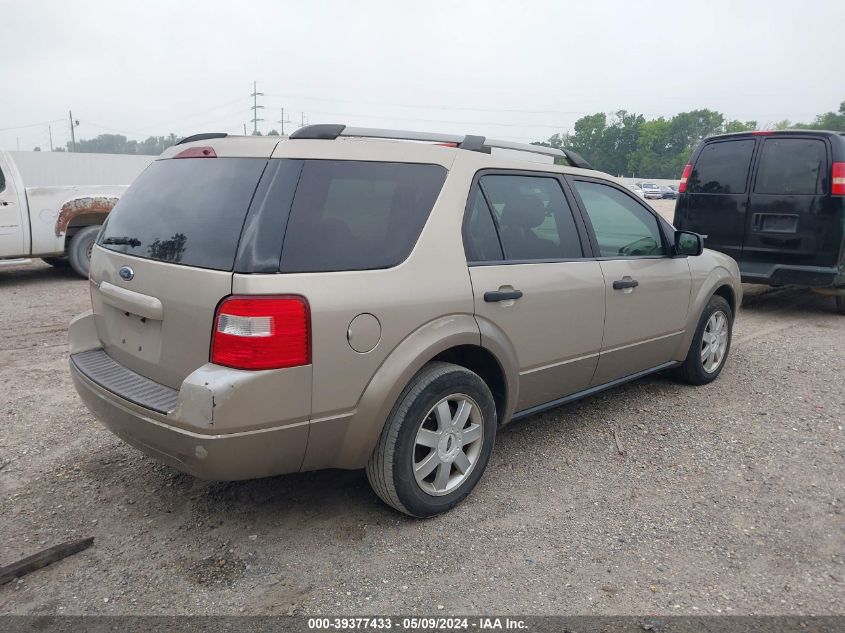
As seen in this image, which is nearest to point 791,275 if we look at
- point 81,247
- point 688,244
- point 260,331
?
point 688,244

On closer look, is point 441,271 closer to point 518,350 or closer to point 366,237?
point 366,237

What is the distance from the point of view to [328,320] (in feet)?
8.38

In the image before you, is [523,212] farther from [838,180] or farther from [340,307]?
[838,180]

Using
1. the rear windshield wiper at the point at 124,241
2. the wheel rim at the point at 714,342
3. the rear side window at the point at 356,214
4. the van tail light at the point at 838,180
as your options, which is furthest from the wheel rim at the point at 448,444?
the van tail light at the point at 838,180

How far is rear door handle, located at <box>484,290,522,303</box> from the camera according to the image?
3.16 m

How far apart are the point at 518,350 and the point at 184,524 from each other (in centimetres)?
184

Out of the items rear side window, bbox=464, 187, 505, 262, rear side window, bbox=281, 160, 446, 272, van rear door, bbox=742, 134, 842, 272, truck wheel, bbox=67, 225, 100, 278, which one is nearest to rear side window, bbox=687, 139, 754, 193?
van rear door, bbox=742, 134, 842, 272

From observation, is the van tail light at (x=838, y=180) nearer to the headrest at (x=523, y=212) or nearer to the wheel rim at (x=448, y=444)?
the headrest at (x=523, y=212)

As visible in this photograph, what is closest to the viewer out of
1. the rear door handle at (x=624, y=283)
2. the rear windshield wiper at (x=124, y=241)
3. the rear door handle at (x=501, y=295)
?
the rear windshield wiper at (x=124, y=241)

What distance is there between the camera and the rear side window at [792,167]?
6953 mm

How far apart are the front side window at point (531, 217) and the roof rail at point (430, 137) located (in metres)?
0.19

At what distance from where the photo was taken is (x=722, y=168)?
7.63m

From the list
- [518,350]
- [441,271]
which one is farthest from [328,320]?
[518,350]

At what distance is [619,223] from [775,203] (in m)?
4.02
